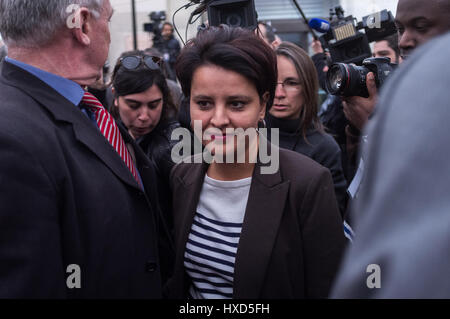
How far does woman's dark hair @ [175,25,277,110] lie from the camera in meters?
1.63

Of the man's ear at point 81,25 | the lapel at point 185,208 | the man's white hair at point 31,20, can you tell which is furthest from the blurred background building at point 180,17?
the man's white hair at point 31,20

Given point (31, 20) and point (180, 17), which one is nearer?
point (31, 20)

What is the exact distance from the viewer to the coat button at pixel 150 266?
1487 millimetres

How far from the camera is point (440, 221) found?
39cm

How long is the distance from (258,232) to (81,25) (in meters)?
0.93

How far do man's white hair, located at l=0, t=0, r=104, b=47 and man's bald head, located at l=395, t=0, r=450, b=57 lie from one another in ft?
4.15

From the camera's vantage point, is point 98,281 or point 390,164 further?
point 98,281

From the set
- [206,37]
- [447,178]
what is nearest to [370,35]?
[206,37]

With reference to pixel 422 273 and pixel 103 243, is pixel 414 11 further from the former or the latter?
pixel 422 273

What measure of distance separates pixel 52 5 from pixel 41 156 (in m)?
0.50

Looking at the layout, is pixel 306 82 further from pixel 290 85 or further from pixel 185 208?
pixel 185 208

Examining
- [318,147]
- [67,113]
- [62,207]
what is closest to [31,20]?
[67,113]

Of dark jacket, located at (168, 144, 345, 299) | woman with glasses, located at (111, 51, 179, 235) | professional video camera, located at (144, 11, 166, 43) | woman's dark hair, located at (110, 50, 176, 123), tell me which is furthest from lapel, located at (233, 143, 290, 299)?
professional video camera, located at (144, 11, 166, 43)

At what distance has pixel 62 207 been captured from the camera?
49.1 inches
